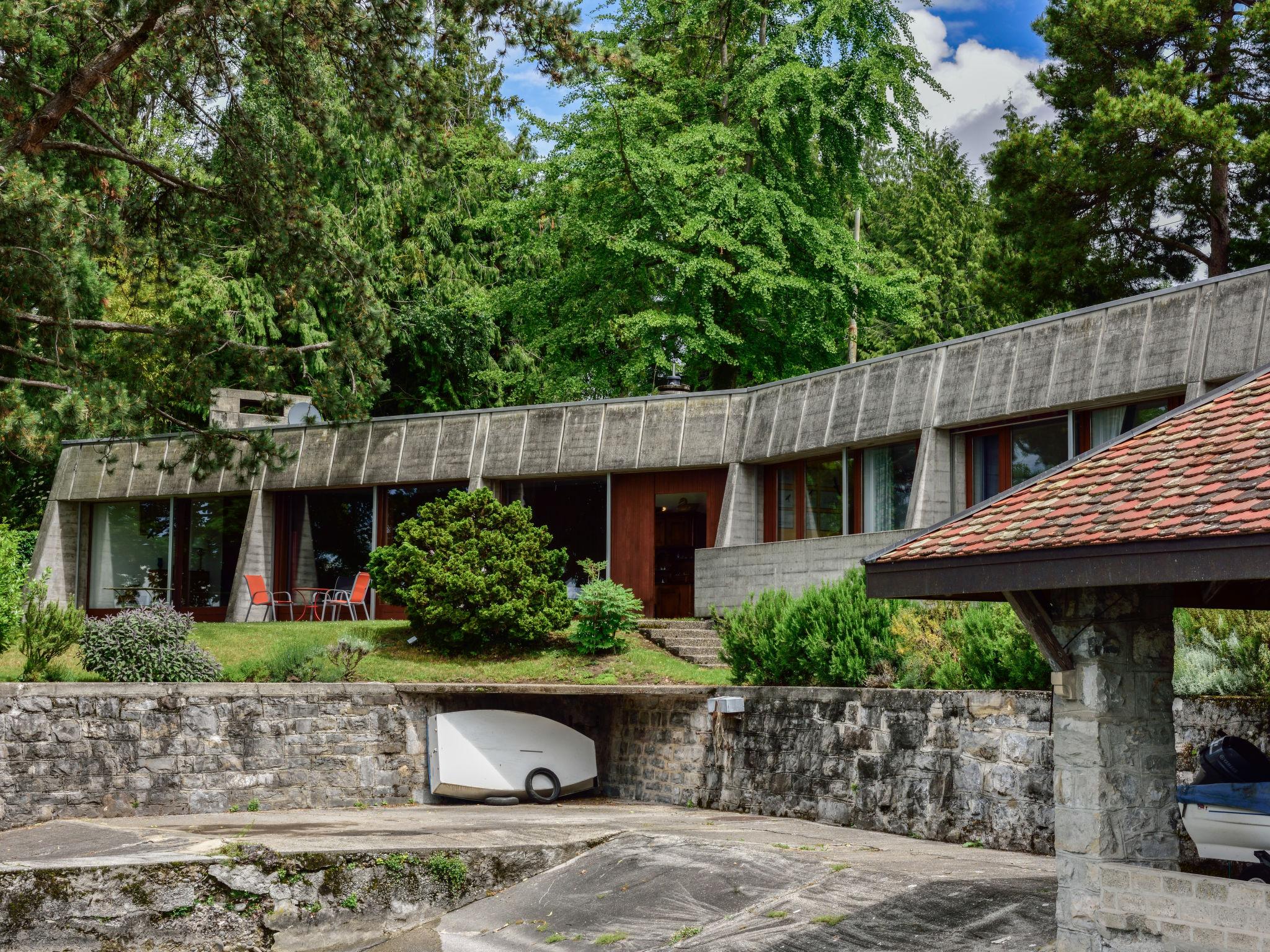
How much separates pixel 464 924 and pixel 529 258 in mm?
18996

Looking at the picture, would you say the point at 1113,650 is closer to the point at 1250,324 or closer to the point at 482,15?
the point at 1250,324

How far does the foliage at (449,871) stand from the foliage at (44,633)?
580 cm

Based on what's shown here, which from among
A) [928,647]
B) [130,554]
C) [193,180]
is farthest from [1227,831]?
[130,554]

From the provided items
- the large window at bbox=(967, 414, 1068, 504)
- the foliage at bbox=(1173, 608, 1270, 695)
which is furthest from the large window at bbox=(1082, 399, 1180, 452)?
the foliage at bbox=(1173, 608, 1270, 695)

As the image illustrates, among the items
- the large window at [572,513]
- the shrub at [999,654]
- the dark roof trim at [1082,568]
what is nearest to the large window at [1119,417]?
the shrub at [999,654]

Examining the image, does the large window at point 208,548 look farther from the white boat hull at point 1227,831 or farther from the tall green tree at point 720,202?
the white boat hull at point 1227,831

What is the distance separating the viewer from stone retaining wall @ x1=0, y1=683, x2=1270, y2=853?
1085 centimetres

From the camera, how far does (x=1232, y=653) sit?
9.84 metres

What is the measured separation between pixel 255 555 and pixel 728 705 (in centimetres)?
1173

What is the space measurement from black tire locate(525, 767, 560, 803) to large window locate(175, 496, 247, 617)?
10.1m

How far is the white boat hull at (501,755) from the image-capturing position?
601 inches

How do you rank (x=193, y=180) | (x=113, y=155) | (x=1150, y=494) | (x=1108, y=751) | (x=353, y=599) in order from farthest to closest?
(x=193, y=180)
(x=353, y=599)
(x=113, y=155)
(x=1108, y=751)
(x=1150, y=494)

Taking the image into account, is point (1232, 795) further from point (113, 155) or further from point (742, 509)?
point (113, 155)

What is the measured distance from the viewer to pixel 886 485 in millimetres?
17891
